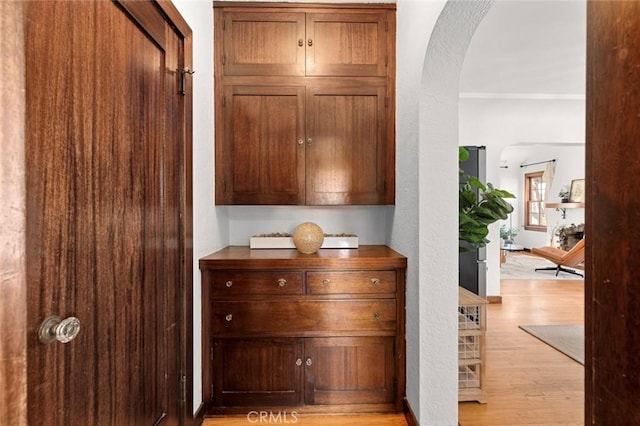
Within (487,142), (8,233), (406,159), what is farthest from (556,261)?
(8,233)

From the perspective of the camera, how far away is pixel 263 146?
227 cm

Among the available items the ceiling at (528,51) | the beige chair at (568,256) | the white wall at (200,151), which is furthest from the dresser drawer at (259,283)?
the beige chair at (568,256)

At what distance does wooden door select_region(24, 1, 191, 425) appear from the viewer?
0.85 meters

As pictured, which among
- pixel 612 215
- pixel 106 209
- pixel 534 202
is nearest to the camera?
pixel 612 215

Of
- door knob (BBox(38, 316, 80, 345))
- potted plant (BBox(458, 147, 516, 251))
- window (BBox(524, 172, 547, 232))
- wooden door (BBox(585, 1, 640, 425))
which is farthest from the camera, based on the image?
window (BBox(524, 172, 547, 232))

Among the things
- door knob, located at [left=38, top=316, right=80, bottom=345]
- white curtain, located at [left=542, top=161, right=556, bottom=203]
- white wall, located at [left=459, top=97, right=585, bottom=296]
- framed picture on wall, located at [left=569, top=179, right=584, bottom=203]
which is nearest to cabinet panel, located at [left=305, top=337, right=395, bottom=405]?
door knob, located at [left=38, top=316, right=80, bottom=345]

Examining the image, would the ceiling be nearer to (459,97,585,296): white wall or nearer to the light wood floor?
(459,97,585,296): white wall

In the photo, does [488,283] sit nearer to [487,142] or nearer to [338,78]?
[487,142]

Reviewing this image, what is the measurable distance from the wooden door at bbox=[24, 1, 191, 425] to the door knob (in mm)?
17

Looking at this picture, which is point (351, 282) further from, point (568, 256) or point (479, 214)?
point (568, 256)

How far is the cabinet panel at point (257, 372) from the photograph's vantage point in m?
1.98

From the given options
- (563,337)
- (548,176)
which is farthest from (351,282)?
(548,176)

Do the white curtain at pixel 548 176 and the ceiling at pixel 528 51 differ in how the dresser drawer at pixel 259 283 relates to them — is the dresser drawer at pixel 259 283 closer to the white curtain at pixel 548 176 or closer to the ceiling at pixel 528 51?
the ceiling at pixel 528 51

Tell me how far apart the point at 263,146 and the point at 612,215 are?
1.98m
